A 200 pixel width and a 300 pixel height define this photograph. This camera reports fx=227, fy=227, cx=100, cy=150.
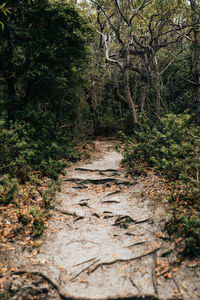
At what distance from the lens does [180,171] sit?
255 inches

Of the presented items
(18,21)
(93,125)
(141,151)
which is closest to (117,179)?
(141,151)

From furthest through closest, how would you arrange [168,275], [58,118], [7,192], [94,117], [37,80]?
1. [94,117]
2. [58,118]
3. [37,80]
4. [7,192]
5. [168,275]

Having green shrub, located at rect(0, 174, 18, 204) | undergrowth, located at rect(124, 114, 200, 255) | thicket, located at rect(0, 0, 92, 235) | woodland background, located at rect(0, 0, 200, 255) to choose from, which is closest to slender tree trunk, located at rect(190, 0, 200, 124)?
woodland background, located at rect(0, 0, 200, 255)

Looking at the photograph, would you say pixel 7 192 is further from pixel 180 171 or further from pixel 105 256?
pixel 180 171

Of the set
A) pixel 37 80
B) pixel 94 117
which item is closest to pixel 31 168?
pixel 37 80

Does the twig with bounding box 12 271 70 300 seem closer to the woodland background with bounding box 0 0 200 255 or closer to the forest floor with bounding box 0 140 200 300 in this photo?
the forest floor with bounding box 0 140 200 300

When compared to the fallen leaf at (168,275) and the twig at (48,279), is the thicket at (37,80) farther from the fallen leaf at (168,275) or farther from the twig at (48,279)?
the fallen leaf at (168,275)

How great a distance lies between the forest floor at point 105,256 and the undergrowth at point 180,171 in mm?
307

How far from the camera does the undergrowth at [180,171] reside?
436cm

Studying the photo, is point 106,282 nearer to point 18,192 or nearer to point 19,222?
point 19,222

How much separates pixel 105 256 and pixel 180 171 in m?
3.32

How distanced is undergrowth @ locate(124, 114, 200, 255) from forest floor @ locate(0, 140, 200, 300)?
307mm

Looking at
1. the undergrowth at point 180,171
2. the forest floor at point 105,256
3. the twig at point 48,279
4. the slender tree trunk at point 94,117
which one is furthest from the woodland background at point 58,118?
the slender tree trunk at point 94,117

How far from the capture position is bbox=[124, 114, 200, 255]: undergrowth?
436 cm
